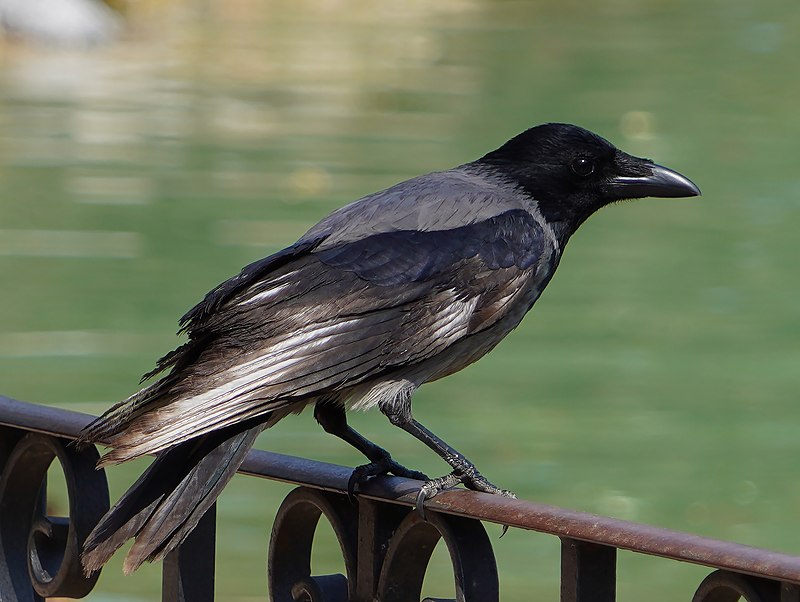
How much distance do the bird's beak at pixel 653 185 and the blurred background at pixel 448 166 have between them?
2529 millimetres

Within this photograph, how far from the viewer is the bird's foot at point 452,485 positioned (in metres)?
2.40

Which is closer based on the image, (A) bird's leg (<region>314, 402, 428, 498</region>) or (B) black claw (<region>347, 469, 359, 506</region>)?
(B) black claw (<region>347, 469, 359, 506</region>)

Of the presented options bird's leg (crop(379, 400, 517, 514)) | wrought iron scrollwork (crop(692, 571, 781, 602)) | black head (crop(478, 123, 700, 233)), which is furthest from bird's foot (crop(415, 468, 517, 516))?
black head (crop(478, 123, 700, 233))

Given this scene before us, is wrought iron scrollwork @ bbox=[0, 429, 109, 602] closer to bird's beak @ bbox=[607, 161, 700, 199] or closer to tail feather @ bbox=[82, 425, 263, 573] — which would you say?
tail feather @ bbox=[82, 425, 263, 573]

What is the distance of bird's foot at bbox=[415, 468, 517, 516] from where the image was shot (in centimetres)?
240

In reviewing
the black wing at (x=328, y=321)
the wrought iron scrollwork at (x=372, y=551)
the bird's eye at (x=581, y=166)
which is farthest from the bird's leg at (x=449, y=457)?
the bird's eye at (x=581, y=166)

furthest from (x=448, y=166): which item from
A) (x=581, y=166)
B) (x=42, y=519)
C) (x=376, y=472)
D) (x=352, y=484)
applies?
(x=352, y=484)

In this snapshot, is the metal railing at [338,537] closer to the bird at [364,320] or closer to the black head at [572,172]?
the bird at [364,320]

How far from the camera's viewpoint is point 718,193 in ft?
45.0

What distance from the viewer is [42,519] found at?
283 cm

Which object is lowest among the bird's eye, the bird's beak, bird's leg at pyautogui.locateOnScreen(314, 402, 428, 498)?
bird's leg at pyautogui.locateOnScreen(314, 402, 428, 498)

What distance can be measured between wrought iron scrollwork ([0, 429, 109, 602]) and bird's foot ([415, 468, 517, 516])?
1.90 feet

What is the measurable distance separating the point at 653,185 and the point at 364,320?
1.03 metres

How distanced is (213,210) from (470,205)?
9180mm
